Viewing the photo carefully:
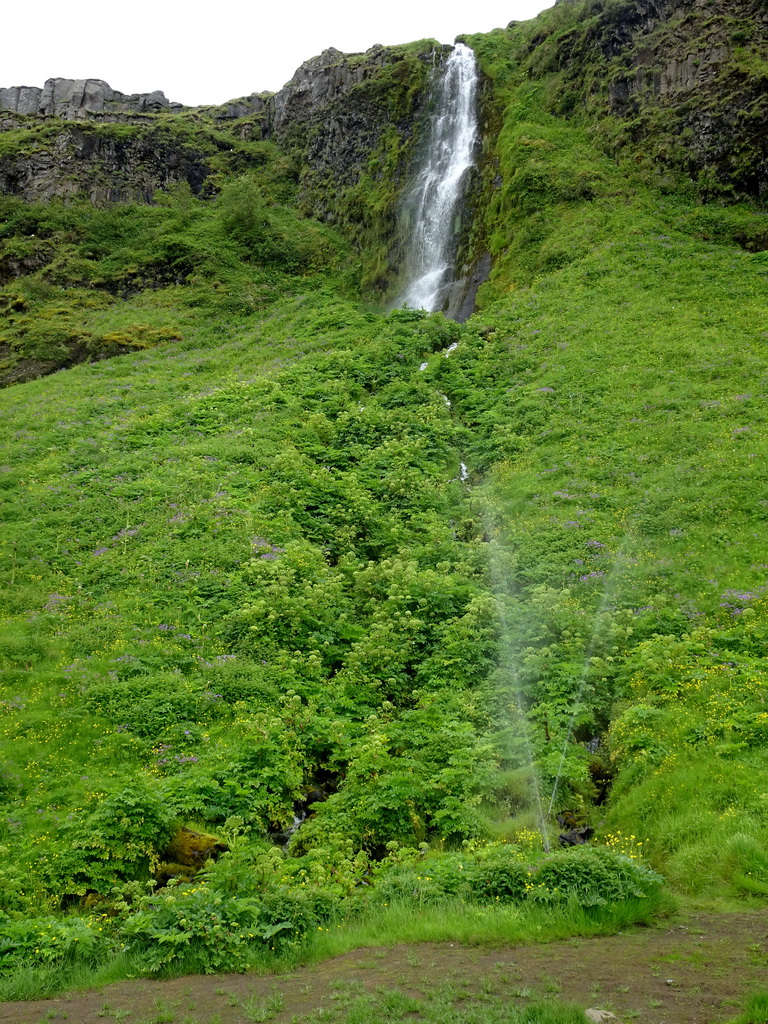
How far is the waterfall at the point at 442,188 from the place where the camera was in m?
40.1

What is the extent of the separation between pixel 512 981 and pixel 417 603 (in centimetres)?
1008

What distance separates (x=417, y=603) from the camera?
Answer: 1658 centimetres

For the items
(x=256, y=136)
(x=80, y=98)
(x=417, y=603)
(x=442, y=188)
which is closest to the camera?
(x=417, y=603)

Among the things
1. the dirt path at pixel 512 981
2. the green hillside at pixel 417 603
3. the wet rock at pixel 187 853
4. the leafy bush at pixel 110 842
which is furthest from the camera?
the wet rock at pixel 187 853

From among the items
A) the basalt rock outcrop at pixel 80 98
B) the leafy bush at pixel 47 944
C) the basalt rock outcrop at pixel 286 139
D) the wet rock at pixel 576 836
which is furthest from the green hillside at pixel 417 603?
the basalt rock outcrop at pixel 80 98

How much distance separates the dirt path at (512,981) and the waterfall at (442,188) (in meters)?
34.1

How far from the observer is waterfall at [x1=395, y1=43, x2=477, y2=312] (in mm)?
40062

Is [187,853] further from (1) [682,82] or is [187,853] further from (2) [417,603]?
(1) [682,82]

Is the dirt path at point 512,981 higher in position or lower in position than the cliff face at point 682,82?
lower

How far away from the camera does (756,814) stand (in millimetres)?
9297

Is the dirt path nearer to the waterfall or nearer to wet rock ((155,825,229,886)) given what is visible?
wet rock ((155,825,229,886))

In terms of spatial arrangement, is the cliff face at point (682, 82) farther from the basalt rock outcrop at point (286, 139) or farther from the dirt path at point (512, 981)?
the dirt path at point (512, 981)

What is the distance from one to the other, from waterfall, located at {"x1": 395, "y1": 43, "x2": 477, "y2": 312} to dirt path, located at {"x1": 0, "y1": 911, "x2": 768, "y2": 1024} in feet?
112

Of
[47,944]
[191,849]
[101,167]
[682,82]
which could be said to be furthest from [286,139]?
[47,944]
